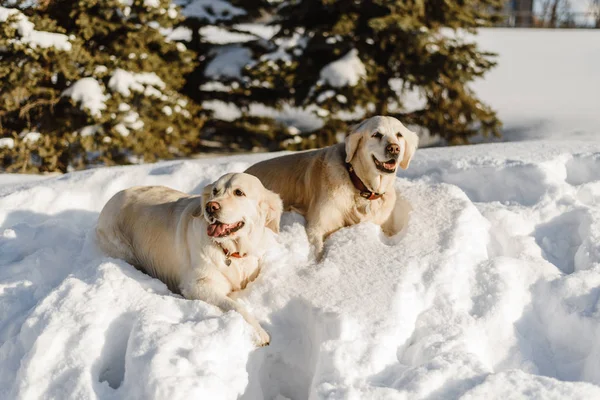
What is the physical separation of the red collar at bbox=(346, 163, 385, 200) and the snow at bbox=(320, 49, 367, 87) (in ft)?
16.6

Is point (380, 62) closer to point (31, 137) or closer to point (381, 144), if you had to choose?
point (31, 137)

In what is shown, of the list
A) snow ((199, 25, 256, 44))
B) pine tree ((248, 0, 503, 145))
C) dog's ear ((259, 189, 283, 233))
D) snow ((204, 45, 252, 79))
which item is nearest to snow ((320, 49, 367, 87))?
pine tree ((248, 0, 503, 145))

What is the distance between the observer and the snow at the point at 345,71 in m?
8.70

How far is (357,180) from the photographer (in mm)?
3846

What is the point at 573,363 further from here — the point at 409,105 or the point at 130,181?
the point at 409,105

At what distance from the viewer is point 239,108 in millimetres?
10227

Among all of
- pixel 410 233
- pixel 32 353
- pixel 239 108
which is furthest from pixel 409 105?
pixel 32 353

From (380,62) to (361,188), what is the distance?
584cm

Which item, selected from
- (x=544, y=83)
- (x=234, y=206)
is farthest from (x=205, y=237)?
(x=544, y=83)

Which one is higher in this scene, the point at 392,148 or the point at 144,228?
the point at 392,148

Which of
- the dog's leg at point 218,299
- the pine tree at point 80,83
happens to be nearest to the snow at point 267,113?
the pine tree at point 80,83

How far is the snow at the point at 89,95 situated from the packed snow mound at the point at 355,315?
12.0ft

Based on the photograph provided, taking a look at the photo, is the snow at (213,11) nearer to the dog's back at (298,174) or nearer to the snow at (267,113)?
the snow at (267,113)

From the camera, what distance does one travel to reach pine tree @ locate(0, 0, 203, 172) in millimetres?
7555
